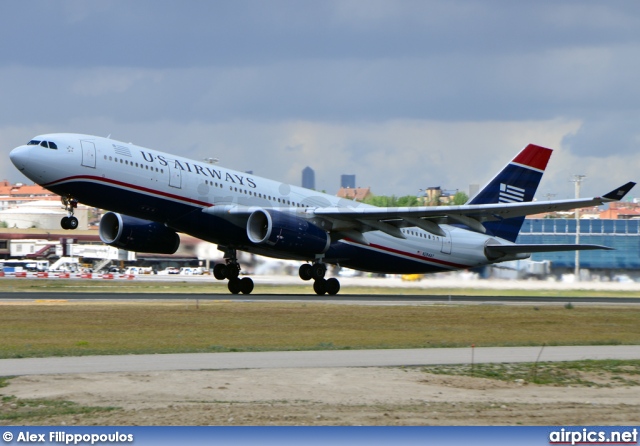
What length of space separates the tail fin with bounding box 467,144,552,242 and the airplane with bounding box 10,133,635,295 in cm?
12

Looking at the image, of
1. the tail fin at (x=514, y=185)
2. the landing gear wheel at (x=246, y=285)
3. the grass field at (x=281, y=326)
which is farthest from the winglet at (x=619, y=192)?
the landing gear wheel at (x=246, y=285)

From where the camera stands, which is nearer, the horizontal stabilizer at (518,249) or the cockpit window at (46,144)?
the cockpit window at (46,144)

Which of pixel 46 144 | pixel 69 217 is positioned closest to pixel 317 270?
pixel 69 217

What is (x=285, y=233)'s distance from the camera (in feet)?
137

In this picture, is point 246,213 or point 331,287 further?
point 331,287

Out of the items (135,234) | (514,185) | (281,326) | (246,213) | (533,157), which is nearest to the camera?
(281,326)

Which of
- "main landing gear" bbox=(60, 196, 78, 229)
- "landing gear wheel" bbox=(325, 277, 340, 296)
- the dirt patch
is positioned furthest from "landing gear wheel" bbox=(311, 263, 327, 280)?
the dirt patch

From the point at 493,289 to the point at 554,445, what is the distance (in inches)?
1613

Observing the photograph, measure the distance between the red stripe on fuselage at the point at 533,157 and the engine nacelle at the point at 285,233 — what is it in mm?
14256

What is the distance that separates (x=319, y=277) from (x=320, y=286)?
65cm

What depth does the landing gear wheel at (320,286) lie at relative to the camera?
45.6m

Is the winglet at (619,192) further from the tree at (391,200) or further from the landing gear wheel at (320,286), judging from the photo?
the tree at (391,200)

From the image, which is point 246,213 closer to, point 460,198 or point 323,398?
point 323,398

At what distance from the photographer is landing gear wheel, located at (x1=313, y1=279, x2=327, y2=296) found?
1795 inches
